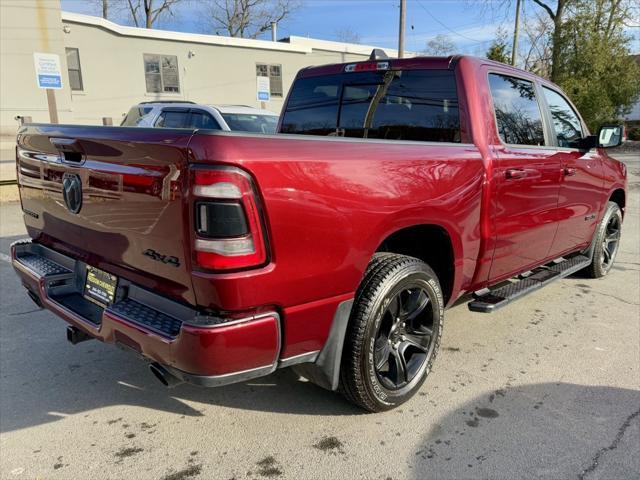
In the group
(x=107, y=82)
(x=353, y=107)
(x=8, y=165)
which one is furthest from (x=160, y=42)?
(x=353, y=107)

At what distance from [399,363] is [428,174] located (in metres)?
1.09

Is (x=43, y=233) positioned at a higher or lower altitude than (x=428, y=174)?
lower

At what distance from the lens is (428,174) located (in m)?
2.77

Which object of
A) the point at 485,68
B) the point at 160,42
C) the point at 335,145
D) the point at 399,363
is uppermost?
the point at 160,42

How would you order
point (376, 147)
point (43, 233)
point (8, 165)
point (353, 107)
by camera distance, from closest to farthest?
point (376, 147) < point (43, 233) < point (353, 107) < point (8, 165)

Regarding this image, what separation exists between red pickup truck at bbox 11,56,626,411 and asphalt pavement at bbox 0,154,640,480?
0.32 metres

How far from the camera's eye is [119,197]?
7.52 ft

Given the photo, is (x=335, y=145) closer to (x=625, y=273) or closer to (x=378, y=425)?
(x=378, y=425)

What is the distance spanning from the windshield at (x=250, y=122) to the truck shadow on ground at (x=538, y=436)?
6623 millimetres

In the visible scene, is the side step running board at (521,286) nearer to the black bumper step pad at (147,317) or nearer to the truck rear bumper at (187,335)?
the truck rear bumper at (187,335)

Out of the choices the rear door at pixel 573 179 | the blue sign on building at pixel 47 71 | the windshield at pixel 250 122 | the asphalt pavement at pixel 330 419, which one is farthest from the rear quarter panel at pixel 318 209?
the blue sign on building at pixel 47 71


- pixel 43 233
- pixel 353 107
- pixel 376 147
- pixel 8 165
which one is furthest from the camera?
pixel 8 165

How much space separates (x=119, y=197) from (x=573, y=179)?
3.58 m

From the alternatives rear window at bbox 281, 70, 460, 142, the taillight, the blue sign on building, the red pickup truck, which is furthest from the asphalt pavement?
the blue sign on building
